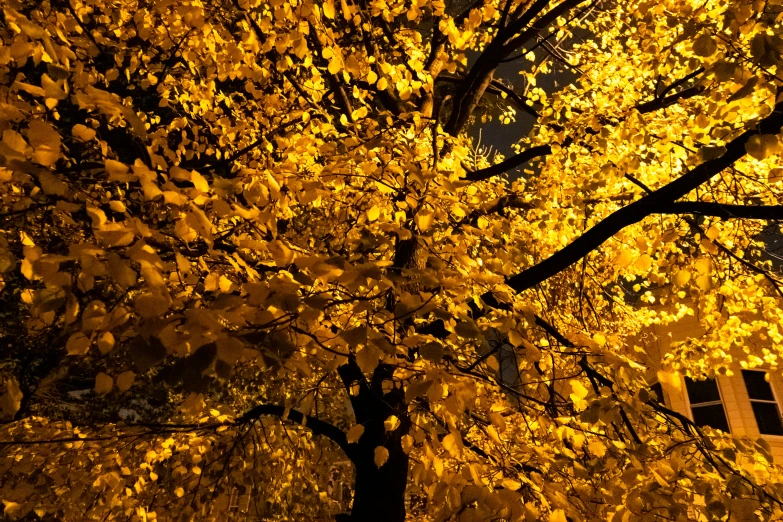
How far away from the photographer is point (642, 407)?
A: 2.81 meters

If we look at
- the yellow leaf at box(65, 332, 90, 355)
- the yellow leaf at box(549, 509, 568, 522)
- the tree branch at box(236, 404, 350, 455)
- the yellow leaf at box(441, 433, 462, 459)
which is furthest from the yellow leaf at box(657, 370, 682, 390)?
the tree branch at box(236, 404, 350, 455)

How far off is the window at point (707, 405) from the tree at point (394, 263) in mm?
5493

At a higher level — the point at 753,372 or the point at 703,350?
the point at 753,372

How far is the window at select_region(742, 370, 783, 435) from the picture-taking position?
36.7 feet

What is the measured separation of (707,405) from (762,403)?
1.13 metres

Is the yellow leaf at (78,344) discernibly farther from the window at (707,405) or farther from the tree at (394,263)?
the window at (707,405)

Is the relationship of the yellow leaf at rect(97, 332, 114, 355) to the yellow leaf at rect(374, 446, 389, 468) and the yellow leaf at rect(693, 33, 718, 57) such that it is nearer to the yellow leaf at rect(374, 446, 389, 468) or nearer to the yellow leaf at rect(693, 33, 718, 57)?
the yellow leaf at rect(374, 446, 389, 468)

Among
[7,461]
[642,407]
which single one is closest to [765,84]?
[642,407]

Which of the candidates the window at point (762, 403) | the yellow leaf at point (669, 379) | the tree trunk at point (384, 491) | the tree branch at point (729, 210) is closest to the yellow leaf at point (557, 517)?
the yellow leaf at point (669, 379)

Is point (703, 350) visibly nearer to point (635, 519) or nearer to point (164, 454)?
point (635, 519)

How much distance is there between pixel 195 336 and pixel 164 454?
3.82m

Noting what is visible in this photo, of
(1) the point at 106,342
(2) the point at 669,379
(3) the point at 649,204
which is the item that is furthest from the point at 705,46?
(1) the point at 106,342

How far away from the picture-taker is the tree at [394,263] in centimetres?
178

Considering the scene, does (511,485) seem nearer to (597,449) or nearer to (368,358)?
(597,449)
